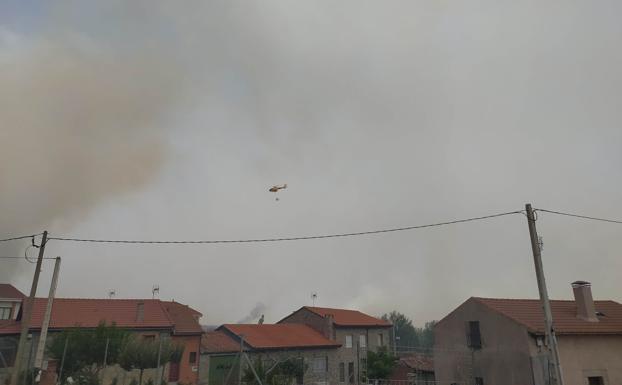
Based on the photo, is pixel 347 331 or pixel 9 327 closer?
pixel 9 327

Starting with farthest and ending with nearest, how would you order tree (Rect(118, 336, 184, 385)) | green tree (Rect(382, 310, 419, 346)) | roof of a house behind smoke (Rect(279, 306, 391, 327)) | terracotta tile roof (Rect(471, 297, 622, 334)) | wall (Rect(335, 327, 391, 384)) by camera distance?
green tree (Rect(382, 310, 419, 346)) < roof of a house behind smoke (Rect(279, 306, 391, 327)) < wall (Rect(335, 327, 391, 384)) < tree (Rect(118, 336, 184, 385)) < terracotta tile roof (Rect(471, 297, 622, 334))

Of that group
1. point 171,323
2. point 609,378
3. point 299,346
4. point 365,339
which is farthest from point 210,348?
point 609,378

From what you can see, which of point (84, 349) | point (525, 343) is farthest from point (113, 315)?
point (525, 343)

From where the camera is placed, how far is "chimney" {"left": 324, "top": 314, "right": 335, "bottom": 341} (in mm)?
47747

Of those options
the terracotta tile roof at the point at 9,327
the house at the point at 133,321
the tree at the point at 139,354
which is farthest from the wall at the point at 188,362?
the terracotta tile roof at the point at 9,327

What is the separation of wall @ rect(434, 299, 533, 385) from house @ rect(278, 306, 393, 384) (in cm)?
1850

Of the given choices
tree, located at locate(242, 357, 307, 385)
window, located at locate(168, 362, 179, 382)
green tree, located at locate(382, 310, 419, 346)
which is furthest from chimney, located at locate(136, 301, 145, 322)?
green tree, located at locate(382, 310, 419, 346)

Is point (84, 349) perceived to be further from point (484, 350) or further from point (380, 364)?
point (380, 364)

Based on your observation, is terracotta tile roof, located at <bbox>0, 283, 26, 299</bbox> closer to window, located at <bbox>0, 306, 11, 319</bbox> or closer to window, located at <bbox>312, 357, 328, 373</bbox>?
window, located at <bbox>0, 306, 11, 319</bbox>

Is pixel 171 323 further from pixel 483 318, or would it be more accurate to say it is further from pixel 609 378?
pixel 609 378

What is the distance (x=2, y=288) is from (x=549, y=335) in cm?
4873

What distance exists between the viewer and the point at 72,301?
39.8 meters

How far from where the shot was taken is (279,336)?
145 ft

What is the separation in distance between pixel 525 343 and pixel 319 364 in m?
25.7
